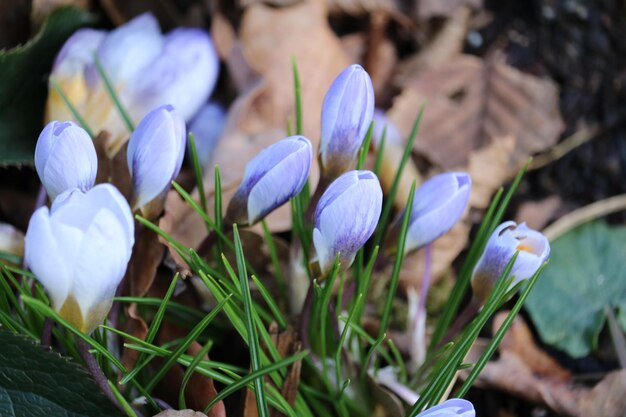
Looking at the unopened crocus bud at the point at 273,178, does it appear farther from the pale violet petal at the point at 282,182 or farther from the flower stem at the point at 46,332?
the flower stem at the point at 46,332

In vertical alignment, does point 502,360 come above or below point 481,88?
below

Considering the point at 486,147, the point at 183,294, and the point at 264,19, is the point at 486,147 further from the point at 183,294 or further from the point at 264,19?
the point at 183,294

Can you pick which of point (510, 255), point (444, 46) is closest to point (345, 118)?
point (510, 255)

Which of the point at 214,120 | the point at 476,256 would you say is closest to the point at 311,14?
the point at 214,120

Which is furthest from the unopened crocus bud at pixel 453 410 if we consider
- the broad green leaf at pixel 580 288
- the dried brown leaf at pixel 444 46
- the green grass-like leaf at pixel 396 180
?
the dried brown leaf at pixel 444 46

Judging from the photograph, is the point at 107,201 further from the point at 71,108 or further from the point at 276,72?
the point at 276,72
